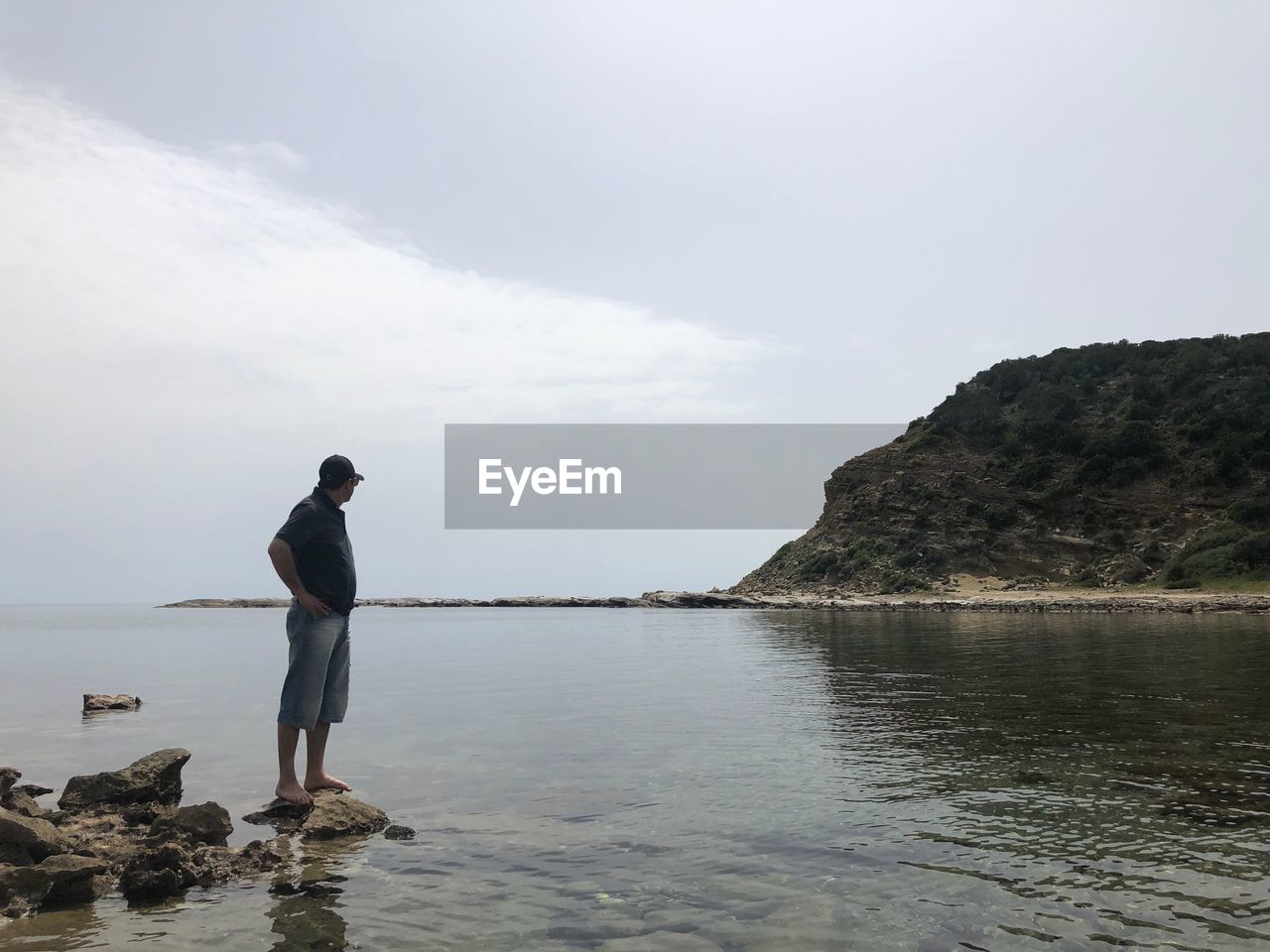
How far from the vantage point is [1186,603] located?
172ft

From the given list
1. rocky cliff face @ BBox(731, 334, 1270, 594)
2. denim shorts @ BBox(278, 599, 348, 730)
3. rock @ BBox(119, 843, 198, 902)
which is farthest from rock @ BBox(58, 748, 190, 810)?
rocky cliff face @ BBox(731, 334, 1270, 594)

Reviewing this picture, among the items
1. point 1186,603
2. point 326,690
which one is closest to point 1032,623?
point 1186,603

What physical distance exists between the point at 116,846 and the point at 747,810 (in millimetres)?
5720

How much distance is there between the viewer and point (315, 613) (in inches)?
338

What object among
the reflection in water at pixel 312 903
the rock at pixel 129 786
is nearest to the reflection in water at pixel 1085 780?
the reflection in water at pixel 312 903

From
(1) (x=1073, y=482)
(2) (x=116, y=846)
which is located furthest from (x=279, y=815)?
(1) (x=1073, y=482)

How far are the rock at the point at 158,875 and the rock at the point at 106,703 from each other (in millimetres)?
12189

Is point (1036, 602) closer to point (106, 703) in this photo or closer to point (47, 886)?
point (106, 703)

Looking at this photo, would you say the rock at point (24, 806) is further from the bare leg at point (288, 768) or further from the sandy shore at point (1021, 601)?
the sandy shore at point (1021, 601)

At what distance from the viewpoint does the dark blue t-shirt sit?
337 inches

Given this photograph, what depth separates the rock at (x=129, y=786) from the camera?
28.7 ft

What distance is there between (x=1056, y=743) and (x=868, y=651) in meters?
17.9

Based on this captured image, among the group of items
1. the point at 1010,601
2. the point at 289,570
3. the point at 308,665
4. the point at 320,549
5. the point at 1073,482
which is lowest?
the point at 1010,601

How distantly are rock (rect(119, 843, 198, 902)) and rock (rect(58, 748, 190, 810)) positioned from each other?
2.26 m
